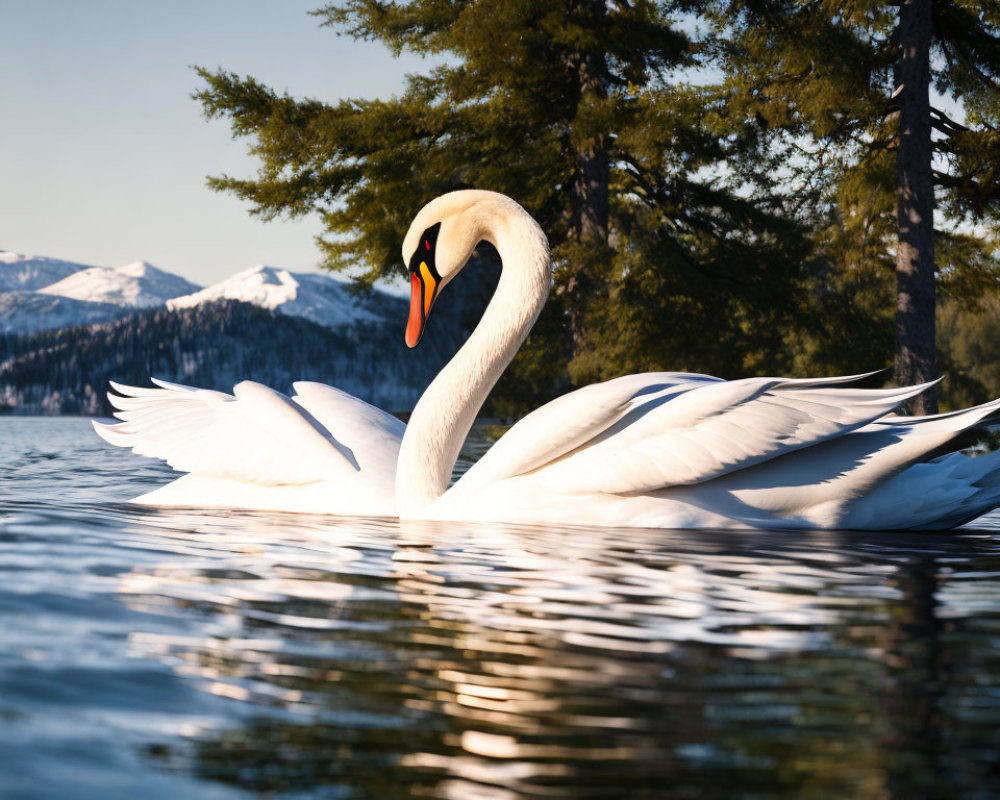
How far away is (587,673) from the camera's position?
2.52 meters

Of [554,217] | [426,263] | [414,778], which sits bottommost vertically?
[414,778]

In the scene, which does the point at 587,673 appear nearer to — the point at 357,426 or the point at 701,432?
the point at 701,432

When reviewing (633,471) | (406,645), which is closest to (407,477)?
(633,471)

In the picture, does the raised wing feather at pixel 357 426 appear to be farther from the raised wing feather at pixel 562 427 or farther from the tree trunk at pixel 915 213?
the tree trunk at pixel 915 213

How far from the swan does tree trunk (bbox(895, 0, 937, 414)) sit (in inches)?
435

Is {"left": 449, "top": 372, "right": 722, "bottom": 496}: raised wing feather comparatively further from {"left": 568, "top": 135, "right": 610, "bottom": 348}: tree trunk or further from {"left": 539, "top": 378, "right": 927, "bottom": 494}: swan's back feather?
{"left": 568, "top": 135, "right": 610, "bottom": 348}: tree trunk

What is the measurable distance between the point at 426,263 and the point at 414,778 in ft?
15.9

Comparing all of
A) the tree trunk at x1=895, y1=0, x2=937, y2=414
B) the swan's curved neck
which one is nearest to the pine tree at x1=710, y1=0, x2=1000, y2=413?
the tree trunk at x1=895, y1=0, x2=937, y2=414

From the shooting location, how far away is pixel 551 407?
523 centimetres

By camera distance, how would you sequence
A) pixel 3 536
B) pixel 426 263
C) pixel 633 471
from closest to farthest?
pixel 3 536, pixel 633 471, pixel 426 263

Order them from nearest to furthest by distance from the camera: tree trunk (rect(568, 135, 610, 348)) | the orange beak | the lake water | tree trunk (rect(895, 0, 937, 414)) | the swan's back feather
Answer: the lake water → the swan's back feather → the orange beak → tree trunk (rect(895, 0, 937, 414)) → tree trunk (rect(568, 135, 610, 348))

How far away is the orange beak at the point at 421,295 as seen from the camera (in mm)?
6352

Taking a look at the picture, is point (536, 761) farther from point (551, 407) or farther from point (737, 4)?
point (737, 4)

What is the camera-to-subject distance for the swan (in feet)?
16.4
